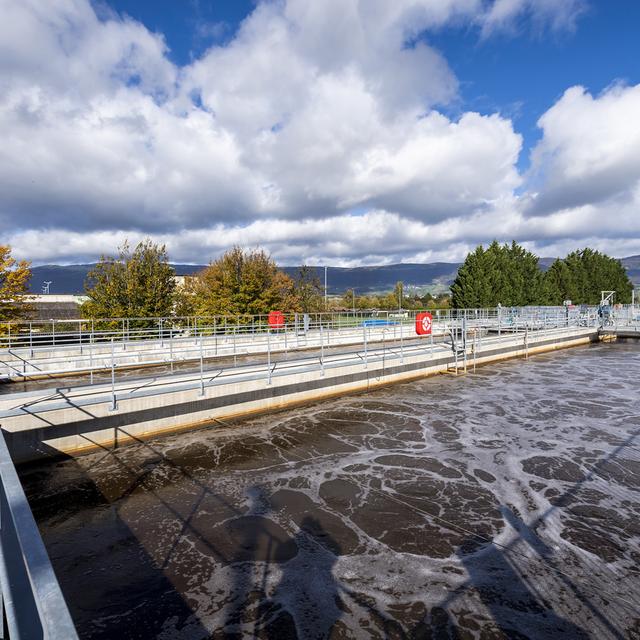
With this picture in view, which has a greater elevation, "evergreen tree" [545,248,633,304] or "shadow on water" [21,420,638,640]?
"evergreen tree" [545,248,633,304]

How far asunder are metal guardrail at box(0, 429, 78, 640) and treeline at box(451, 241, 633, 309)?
4770 centimetres

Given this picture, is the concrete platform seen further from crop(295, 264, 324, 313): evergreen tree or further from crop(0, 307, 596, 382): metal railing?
crop(295, 264, 324, 313): evergreen tree

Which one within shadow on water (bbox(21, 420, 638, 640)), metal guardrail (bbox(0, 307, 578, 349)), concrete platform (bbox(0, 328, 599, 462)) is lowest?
shadow on water (bbox(21, 420, 638, 640))

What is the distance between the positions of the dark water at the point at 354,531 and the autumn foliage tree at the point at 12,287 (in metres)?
15.0

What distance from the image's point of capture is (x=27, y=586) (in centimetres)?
169

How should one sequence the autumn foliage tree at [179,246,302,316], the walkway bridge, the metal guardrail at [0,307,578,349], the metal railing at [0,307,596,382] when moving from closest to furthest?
the walkway bridge → the metal railing at [0,307,596,382] → the metal guardrail at [0,307,578,349] → the autumn foliage tree at [179,246,302,316]

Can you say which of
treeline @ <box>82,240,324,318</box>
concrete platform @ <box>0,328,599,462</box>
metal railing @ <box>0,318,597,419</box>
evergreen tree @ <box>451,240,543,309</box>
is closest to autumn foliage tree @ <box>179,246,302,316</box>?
treeline @ <box>82,240,324,318</box>

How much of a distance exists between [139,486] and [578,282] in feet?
228

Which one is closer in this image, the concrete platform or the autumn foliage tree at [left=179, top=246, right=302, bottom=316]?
the concrete platform

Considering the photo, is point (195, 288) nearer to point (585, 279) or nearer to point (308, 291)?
point (308, 291)

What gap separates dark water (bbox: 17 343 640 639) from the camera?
4.61 m

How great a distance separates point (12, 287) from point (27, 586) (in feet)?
76.0

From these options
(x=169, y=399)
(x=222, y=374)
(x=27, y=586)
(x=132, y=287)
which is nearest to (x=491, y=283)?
(x=132, y=287)

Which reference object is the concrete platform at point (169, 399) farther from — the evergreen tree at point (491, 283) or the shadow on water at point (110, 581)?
the evergreen tree at point (491, 283)
